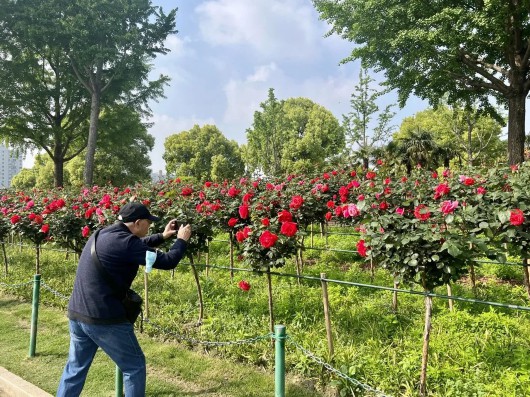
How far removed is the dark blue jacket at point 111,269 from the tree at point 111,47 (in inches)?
728

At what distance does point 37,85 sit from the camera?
70.5 ft

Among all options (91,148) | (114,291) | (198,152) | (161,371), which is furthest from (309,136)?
(114,291)

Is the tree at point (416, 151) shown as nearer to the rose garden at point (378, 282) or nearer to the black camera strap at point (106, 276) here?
the rose garden at point (378, 282)

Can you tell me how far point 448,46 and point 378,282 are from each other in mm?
9280

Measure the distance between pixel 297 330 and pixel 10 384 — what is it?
292 cm

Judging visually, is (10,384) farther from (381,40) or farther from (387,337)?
(381,40)

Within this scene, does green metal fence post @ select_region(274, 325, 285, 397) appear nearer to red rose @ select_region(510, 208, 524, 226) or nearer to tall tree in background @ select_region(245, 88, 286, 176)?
red rose @ select_region(510, 208, 524, 226)

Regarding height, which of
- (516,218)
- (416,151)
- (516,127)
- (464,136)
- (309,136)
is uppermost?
(309,136)

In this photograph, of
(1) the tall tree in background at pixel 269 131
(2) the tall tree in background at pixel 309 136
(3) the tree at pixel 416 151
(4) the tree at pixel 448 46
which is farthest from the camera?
(2) the tall tree in background at pixel 309 136

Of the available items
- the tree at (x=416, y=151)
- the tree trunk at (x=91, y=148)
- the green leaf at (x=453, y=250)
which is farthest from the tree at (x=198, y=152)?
the green leaf at (x=453, y=250)

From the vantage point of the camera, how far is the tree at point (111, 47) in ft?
62.4

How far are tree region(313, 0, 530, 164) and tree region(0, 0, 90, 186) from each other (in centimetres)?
1402

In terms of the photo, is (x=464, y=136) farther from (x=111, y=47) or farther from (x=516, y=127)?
(x=111, y=47)

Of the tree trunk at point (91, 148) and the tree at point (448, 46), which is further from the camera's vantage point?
the tree trunk at point (91, 148)
